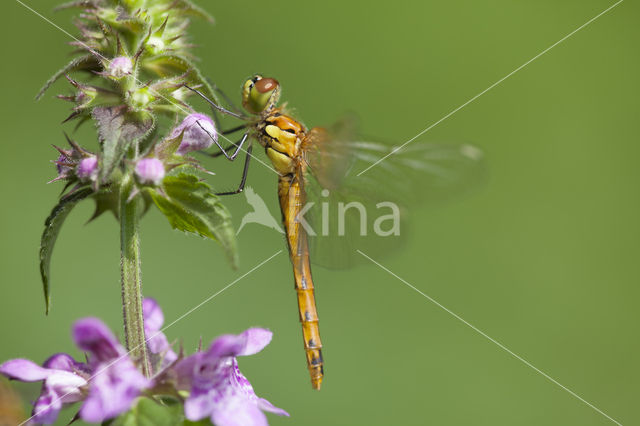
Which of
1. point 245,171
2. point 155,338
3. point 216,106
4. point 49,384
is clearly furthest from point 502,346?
point 49,384

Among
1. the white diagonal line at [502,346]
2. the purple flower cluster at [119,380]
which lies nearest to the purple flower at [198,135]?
the purple flower cluster at [119,380]

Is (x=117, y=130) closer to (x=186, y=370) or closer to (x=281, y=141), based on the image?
(x=186, y=370)

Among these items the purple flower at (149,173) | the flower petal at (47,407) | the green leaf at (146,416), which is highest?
the purple flower at (149,173)

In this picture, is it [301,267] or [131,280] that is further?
[301,267]

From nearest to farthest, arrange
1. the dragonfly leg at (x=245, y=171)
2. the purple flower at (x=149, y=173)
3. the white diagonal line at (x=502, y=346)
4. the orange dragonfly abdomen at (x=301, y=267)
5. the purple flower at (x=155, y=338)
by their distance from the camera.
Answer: the purple flower at (x=149, y=173) → the purple flower at (x=155, y=338) → the orange dragonfly abdomen at (x=301, y=267) → the dragonfly leg at (x=245, y=171) → the white diagonal line at (x=502, y=346)

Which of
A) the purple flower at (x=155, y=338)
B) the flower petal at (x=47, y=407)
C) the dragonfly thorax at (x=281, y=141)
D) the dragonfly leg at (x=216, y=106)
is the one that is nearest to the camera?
the flower petal at (x=47, y=407)

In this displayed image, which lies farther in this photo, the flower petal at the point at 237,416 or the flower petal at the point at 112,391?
the flower petal at the point at 237,416

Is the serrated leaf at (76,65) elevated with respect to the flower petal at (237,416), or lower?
elevated

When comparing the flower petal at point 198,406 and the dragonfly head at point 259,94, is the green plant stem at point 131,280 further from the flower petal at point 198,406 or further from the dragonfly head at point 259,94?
the dragonfly head at point 259,94
